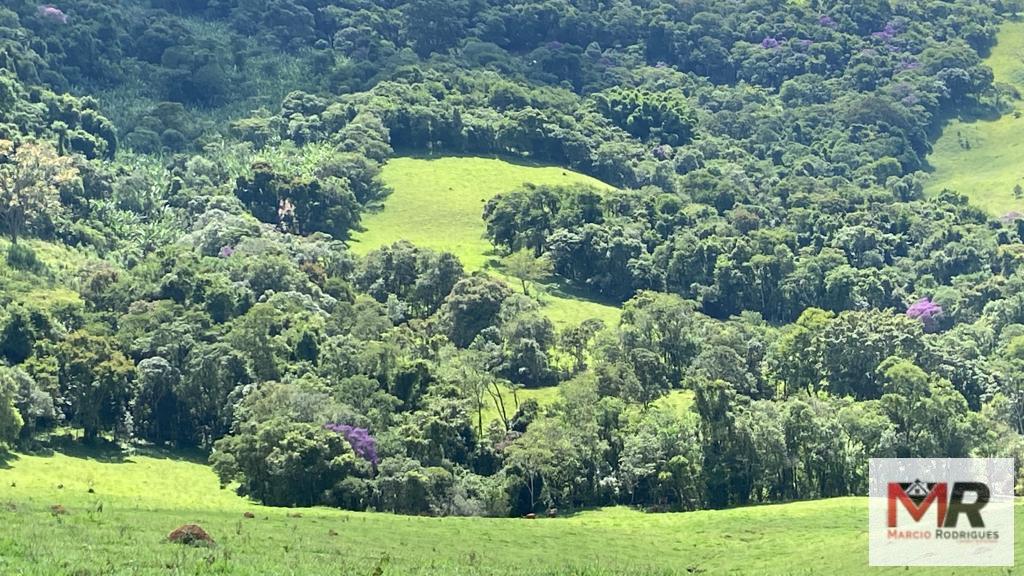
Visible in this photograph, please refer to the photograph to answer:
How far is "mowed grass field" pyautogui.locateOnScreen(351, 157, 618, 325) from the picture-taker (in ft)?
513

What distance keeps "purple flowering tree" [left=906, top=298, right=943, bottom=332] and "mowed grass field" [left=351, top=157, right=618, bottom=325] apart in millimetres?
36696

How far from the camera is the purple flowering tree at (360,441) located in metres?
100

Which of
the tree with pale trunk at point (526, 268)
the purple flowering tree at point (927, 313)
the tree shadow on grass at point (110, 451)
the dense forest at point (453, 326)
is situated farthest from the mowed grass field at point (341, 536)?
the purple flowering tree at point (927, 313)

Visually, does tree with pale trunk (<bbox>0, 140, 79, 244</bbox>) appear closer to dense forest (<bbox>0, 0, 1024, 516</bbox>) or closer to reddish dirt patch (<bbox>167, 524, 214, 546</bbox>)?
dense forest (<bbox>0, 0, 1024, 516</bbox>)

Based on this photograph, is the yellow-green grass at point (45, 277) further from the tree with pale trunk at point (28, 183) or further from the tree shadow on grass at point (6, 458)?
the tree shadow on grass at point (6, 458)

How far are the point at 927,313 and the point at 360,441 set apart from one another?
88.0m

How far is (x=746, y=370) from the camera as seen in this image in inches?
5039

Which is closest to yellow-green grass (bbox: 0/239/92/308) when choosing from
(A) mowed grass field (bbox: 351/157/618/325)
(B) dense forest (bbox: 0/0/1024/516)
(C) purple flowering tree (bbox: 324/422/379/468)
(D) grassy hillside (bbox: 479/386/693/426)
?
(B) dense forest (bbox: 0/0/1024/516)

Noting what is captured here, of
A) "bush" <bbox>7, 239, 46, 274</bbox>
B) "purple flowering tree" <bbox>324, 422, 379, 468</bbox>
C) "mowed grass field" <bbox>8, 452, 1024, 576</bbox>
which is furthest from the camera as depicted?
"bush" <bbox>7, 239, 46, 274</bbox>

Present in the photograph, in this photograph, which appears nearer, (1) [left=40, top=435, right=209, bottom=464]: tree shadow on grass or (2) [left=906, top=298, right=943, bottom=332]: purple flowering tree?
(1) [left=40, top=435, right=209, bottom=464]: tree shadow on grass

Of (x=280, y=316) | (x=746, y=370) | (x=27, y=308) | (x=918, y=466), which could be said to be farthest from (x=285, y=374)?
(x=918, y=466)

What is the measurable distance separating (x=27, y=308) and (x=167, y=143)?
Answer: 81.5 meters

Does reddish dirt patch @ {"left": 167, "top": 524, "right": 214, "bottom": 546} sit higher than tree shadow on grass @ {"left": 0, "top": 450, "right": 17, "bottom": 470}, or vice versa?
reddish dirt patch @ {"left": 167, "top": 524, "right": 214, "bottom": 546}

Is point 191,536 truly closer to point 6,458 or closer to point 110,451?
point 6,458
